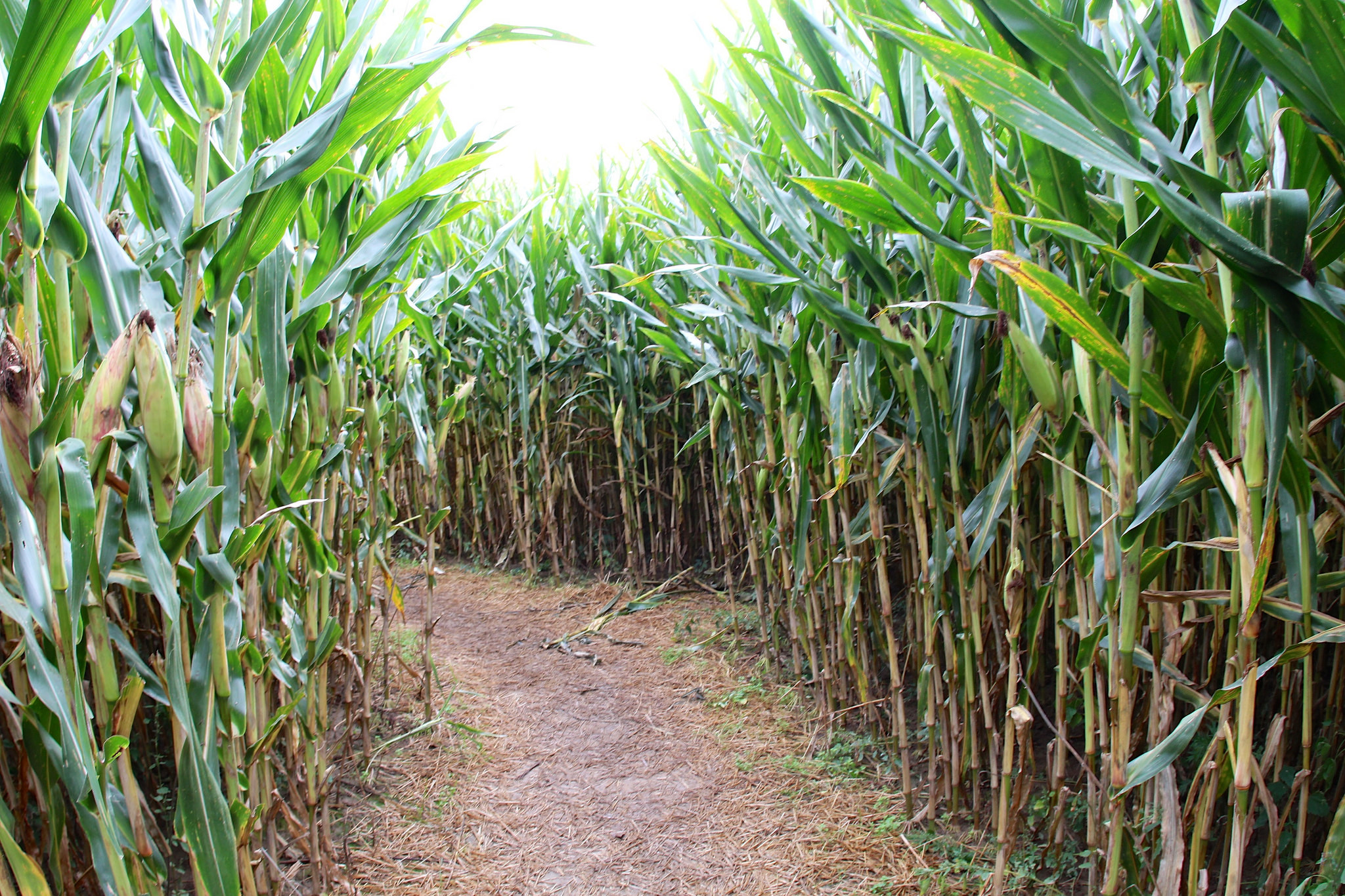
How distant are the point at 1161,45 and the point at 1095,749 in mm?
1004

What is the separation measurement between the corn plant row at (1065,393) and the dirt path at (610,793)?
0.68 ft

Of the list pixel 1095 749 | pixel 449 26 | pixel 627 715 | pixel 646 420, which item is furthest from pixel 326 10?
pixel 646 420

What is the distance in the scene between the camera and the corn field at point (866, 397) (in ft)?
2.40

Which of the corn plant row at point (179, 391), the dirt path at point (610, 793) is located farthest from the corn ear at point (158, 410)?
the dirt path at point (610, 793)

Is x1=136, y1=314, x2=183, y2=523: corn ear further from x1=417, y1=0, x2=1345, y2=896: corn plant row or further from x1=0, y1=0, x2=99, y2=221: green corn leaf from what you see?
x1=417, y1=0, x2=1345, y2=896: corn plant row

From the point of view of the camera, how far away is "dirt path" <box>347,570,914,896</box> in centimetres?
156

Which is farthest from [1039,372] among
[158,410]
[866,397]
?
[158,410]

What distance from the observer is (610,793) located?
1.91 metres

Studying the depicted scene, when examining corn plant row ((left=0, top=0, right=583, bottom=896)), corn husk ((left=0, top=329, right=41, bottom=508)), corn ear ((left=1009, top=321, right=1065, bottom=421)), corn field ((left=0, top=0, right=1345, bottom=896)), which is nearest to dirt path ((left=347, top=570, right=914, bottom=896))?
corn field ((left=0, top=0, right=1345, bottom=896))

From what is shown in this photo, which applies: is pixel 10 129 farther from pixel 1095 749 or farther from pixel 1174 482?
pixel 1095 749

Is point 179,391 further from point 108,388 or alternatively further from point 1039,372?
point 1039,372

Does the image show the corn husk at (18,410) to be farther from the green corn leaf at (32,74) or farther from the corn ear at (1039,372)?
the corn ear at (1039,372)

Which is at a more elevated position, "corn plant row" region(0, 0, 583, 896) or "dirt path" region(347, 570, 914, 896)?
"corn plant row" region(0, 0, 583, 896)

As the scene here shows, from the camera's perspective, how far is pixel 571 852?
65.7 inches
